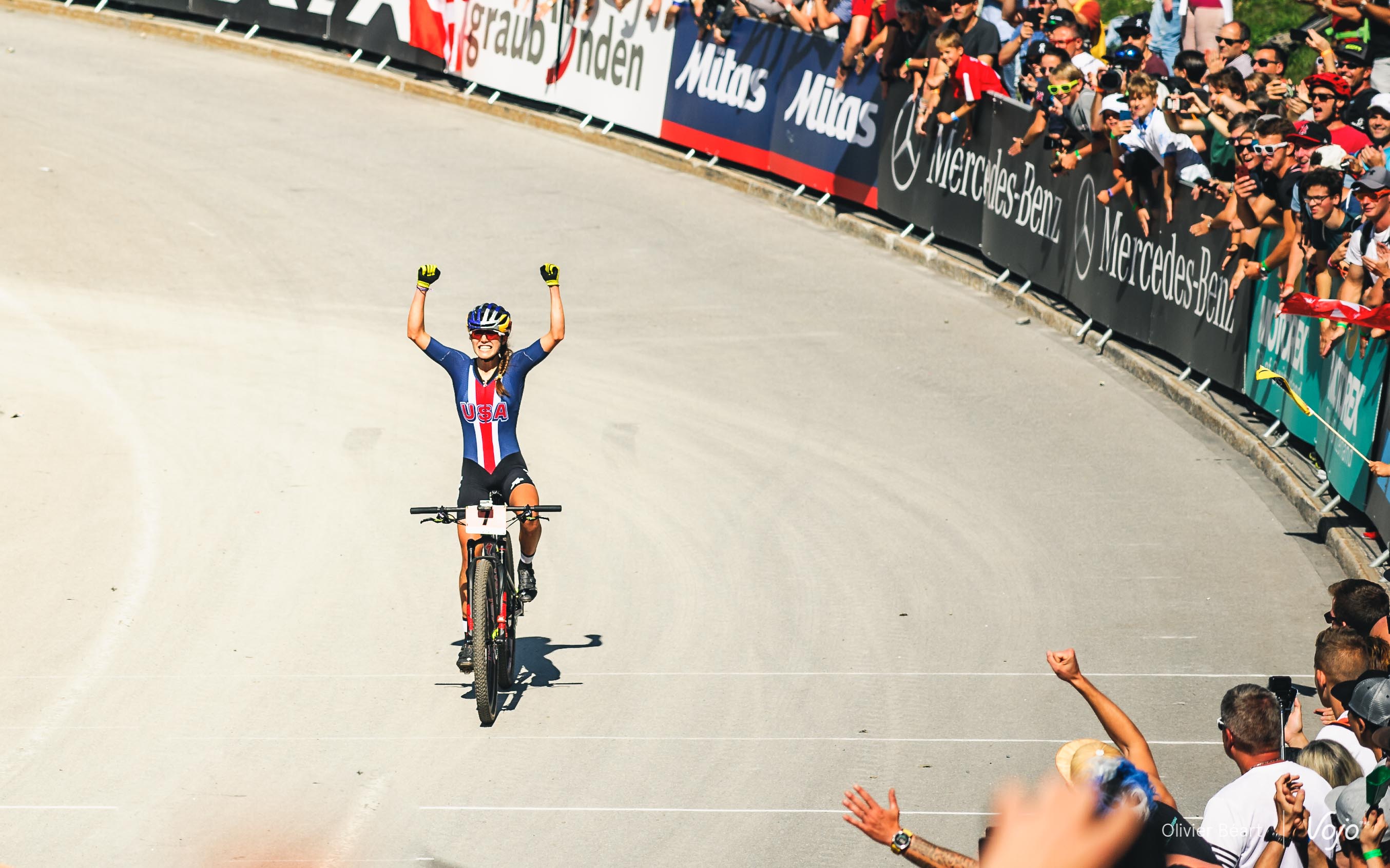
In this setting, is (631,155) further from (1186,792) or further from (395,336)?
(1186,792)

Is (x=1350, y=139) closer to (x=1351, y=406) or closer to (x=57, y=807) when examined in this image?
(x=1351, y=406)

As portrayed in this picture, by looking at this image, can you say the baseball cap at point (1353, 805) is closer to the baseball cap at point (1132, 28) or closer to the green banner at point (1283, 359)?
the green banner at point (1283, 359)

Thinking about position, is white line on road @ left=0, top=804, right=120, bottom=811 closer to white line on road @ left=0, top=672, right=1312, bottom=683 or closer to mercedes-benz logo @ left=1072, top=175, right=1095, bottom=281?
white line on road @ left=0, top=672, right=1312, bottom=683

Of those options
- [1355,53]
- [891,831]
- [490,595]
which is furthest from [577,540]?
[1355,53]

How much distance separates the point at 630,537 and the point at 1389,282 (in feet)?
17.3

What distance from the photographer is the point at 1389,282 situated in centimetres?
1126

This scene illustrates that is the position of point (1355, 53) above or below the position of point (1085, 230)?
above

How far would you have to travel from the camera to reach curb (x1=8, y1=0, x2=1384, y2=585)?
13.0 meters

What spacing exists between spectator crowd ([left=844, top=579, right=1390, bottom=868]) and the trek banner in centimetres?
1242

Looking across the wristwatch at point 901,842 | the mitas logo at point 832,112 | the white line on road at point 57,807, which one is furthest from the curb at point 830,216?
the white line on road at point 57,807

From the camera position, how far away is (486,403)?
10211mm

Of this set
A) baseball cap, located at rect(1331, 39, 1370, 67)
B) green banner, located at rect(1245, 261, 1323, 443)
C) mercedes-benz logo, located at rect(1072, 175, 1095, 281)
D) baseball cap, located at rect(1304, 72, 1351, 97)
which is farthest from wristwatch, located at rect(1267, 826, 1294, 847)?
mercedes-benz logo, located at rect(1072, 175, 1095, 281)

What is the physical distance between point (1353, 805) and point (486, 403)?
218 inches

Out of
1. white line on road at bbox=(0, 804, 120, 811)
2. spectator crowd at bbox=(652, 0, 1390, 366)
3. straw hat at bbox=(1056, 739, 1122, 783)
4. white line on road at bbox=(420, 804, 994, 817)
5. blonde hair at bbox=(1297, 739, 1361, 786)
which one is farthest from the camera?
spectator crowd at bbox=(652, 0, 1390, 366)
